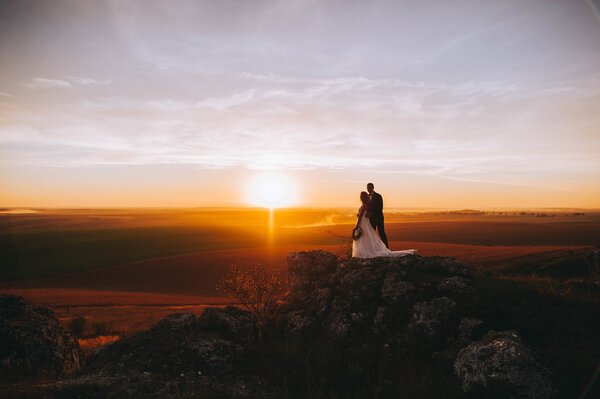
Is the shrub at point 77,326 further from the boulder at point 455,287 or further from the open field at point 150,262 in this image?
the boulder at point 455,287

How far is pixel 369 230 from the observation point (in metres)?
14.5

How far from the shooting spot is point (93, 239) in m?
101

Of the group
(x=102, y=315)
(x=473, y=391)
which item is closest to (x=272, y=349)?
(x=473, y=391)

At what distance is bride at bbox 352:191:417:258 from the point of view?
14258mm

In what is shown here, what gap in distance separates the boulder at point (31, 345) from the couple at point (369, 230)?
976 cm

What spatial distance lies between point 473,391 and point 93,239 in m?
110

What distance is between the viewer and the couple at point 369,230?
14.3 m

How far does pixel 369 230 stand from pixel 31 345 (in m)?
11.1

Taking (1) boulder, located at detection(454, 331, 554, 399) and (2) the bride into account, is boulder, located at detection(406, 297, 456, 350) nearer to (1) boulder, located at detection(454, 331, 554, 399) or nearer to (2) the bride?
(1) boulder, located at detection(454, 331, 554, 399)

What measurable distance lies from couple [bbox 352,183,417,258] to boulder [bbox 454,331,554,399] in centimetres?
664

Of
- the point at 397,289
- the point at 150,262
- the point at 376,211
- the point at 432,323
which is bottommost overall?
the point at 150,262

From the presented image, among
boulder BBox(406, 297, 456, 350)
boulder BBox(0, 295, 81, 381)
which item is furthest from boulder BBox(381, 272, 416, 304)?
boulder BBox(0, 295, 81, 381)

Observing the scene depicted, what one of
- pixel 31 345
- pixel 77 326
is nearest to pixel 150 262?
pixel 77 326

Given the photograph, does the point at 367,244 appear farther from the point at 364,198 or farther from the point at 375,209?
the point at 364,198
